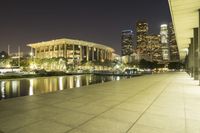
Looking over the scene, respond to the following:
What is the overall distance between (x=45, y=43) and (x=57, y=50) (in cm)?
1455

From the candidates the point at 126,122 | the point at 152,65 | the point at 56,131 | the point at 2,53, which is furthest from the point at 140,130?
the point at 2,53

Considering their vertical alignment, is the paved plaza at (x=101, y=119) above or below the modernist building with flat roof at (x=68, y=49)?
below

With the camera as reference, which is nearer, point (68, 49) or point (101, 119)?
point (101, 119)

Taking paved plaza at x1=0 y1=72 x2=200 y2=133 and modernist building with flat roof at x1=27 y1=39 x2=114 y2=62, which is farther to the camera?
modernist building with flat roof at x1=27 y1=39 x2=114 y2=62

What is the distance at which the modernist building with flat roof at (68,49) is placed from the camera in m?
156

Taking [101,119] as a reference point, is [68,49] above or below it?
above

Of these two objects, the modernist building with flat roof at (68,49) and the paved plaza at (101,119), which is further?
the modernist building with flat roof at (68,49)

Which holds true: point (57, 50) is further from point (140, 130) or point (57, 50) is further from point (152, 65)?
point (140, 130)

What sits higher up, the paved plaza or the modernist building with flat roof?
the modernist building with flat roof

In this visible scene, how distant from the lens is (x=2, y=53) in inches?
5187

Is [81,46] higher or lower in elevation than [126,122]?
higher

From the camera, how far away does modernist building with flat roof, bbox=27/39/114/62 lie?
156 metres

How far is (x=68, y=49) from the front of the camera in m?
156

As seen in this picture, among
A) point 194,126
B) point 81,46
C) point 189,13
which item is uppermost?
point 81,46
